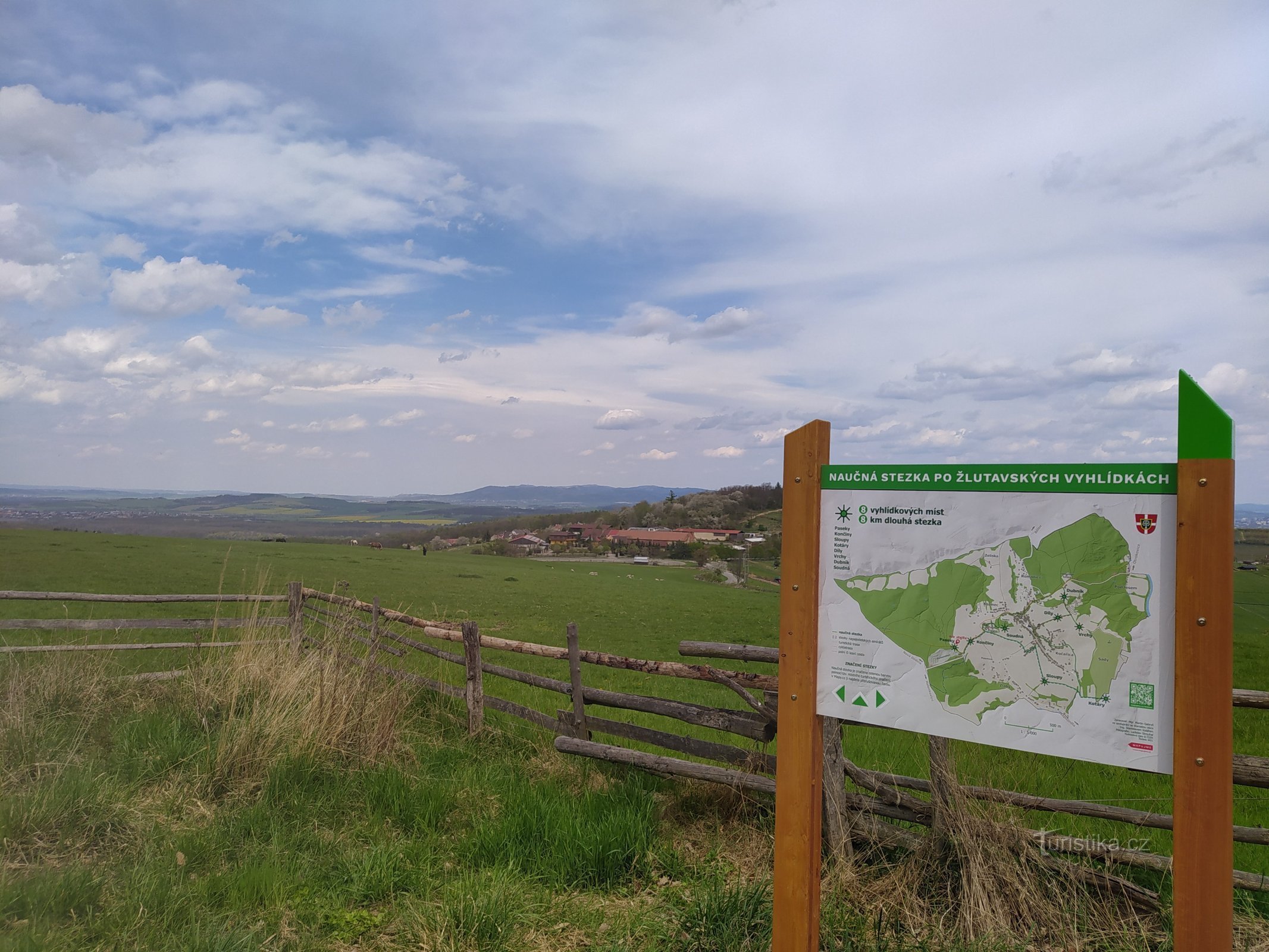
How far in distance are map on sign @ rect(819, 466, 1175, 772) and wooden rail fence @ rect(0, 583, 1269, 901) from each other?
0.85 m

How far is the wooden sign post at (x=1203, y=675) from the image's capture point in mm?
2479

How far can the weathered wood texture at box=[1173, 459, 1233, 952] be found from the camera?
2479mm

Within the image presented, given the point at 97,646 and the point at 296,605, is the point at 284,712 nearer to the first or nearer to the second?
the point at 97,646

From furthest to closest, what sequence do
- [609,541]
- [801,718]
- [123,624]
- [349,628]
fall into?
1. [609,541]
2. [123,624]
3. [349,628]
4. [801,718]

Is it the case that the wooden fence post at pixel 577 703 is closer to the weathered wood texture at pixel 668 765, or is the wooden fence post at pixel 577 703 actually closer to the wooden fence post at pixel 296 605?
the weathered wood texture at pixel 668 765

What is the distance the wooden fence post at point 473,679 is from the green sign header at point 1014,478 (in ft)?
16.9

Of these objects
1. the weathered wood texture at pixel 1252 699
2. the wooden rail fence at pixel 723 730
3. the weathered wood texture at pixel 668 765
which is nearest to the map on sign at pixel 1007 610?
the wooden rail fence at pixel 723 730

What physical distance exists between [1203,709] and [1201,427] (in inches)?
36.3

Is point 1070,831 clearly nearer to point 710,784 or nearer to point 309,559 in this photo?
point 710,784

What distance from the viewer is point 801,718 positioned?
10.6ft

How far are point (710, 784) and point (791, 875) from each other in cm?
239

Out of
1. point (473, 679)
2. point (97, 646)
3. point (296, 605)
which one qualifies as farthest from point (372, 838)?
point (296, 605)

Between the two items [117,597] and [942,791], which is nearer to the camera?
[942,791]

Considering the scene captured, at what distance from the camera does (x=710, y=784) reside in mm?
5555
